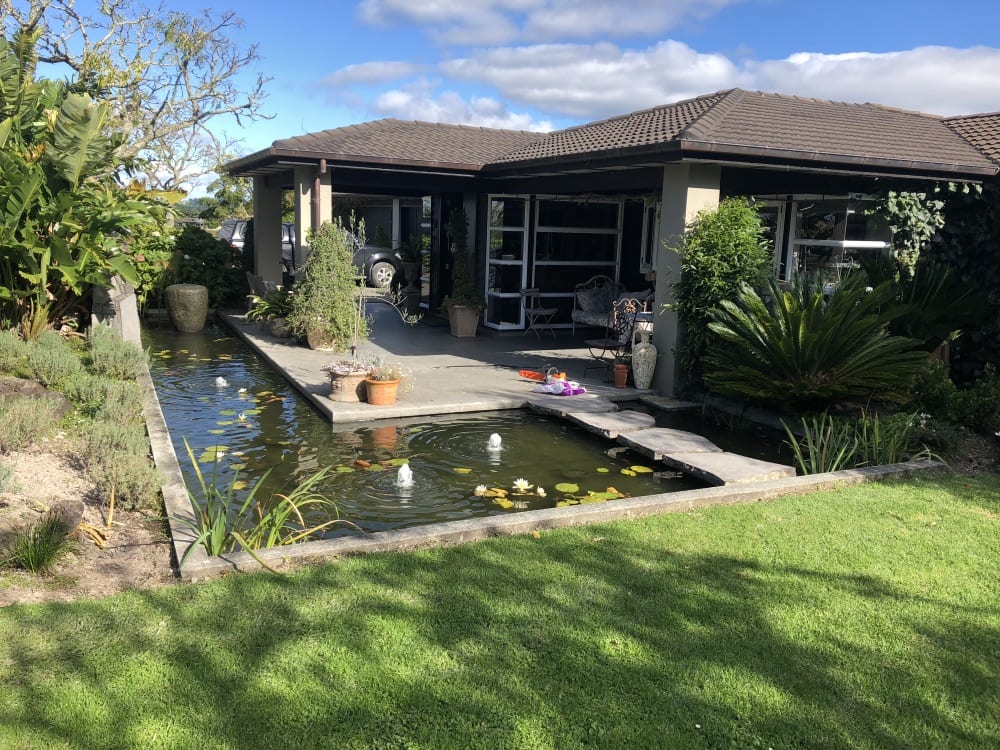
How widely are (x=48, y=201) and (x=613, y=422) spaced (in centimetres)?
698

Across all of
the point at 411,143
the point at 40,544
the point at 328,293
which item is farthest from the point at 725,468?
the point at 411,143

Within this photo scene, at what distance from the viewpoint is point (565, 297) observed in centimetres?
1536

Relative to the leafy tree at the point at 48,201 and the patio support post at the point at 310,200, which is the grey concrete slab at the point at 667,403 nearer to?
the patio support post at the point at 310,200

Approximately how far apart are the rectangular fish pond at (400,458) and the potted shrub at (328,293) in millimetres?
2432

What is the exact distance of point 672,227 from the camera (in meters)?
9.61

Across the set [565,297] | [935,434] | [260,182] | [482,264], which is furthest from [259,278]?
[935,434]

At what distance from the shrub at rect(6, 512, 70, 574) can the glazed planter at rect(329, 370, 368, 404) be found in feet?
14.9

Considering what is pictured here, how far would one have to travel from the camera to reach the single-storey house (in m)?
9.59

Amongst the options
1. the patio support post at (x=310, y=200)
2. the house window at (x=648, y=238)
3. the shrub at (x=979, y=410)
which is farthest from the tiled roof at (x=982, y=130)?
the patio support post at (x=310, y=200)

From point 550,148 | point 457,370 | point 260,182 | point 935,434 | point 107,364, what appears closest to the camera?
point 935,434

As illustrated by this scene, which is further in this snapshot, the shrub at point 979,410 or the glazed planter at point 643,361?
the glazed planter at point 643,361

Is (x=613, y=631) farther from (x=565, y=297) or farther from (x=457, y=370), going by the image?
(x=565, y=297)

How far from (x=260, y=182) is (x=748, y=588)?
1526 centimetres

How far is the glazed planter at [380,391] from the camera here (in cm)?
877
